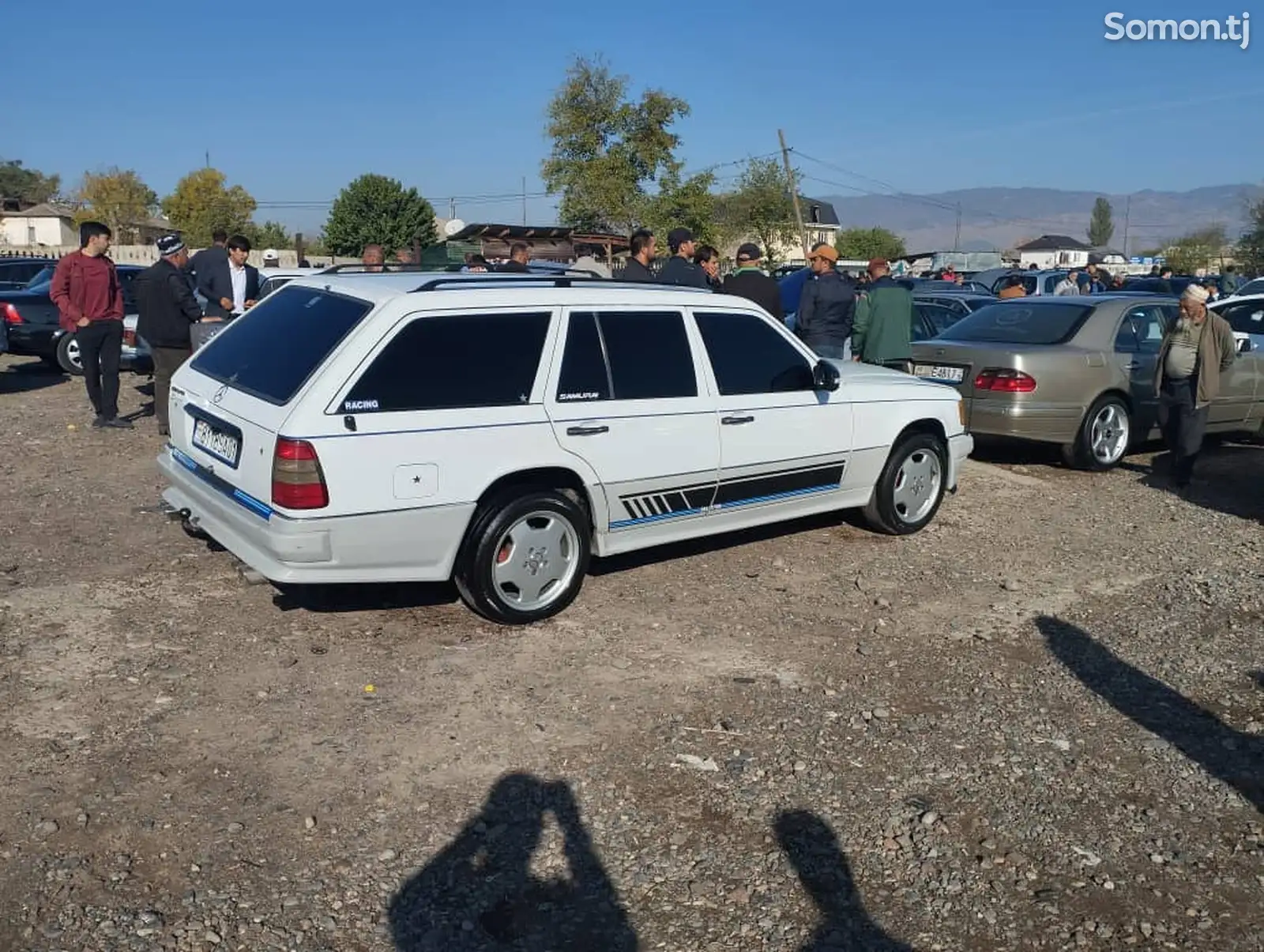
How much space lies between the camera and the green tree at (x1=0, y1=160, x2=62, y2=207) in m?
104

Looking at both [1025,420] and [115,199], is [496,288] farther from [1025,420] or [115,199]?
[115,199]

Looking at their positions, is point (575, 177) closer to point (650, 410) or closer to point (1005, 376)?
point (1005, 376)

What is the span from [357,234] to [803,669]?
6123 centimetres

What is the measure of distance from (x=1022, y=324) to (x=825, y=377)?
4.31 metres

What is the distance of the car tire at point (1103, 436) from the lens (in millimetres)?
9953

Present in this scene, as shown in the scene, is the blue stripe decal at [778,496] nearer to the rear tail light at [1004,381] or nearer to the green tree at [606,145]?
the rear tail light at [1004,381]

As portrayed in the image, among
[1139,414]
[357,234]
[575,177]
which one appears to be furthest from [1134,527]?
[357,234]

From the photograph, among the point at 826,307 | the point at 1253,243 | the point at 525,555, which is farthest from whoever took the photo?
the point at 1253,243

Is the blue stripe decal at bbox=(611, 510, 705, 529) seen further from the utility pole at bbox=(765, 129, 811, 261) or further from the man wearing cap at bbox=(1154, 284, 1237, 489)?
the utility pole at bbox=(765, 129, 811, 261)

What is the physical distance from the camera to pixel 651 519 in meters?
6.15

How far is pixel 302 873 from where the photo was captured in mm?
3561

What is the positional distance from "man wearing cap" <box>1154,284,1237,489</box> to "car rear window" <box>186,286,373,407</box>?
702 cm

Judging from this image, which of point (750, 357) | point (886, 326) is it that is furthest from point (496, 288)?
point (886, 326)

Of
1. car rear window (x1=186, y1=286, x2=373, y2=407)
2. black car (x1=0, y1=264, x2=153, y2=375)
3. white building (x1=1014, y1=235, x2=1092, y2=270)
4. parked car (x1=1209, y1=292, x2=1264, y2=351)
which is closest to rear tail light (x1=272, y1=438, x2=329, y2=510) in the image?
car rear window (x1=186, y1=286, x2=373, y2=407)
